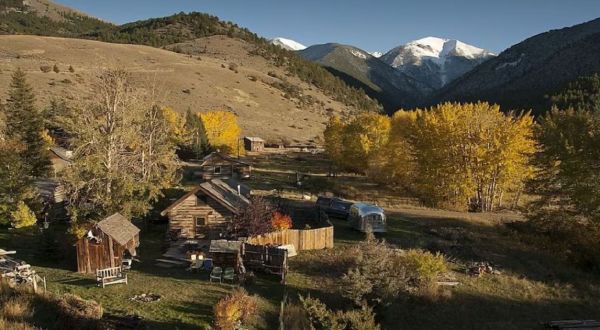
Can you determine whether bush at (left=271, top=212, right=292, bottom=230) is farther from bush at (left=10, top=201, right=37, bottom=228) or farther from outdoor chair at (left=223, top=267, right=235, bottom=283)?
bush at (left=10, top=201, right=37, bottom=228)

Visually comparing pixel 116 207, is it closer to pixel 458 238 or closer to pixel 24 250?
pixel 24 250

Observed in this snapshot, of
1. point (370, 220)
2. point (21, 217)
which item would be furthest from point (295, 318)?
point (21, 217)

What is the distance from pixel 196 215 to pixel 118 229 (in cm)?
684

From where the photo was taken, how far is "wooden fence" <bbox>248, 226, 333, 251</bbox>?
2820cm

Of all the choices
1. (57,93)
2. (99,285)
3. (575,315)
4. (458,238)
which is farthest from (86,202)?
(57,93)

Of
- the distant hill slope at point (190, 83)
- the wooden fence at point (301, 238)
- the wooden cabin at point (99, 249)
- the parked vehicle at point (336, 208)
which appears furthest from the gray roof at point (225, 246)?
the distant hill slope at point (190, 83)

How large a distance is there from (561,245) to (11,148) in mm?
40785

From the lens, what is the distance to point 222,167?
2346 inches

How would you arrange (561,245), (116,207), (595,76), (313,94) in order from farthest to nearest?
(313,94)
(595,76)
(561,245)
(116,207)

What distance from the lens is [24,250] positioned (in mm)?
27547

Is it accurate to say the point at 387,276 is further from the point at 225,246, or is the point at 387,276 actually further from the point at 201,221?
the point at 201,221

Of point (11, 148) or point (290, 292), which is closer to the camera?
point (290, 292)

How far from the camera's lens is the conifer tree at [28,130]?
1782 inches

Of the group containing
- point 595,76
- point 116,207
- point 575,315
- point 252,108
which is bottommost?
point 575,315
